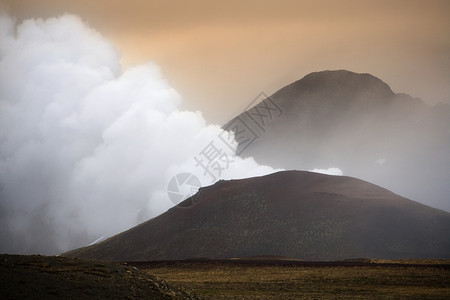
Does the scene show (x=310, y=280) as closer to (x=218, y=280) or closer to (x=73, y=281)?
(x=218, y=280)

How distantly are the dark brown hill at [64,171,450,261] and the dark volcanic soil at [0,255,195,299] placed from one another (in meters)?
49.7

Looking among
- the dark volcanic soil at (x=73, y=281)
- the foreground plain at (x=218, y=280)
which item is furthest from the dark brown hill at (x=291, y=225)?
the dark volcanic soil at (x=73, y=281)

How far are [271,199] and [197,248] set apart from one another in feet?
66.1

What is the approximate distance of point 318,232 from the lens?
286ft

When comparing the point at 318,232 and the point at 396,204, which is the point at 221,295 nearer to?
the point at 318,232

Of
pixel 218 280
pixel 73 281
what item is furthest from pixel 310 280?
pixel 73 281

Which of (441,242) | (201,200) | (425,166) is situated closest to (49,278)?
(441,242)

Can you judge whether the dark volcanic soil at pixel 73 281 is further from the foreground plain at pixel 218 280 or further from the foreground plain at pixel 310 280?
the foreground plain at pixel 310 280

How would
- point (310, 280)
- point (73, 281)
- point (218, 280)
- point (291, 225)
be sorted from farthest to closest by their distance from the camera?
point (291, 225)
point (218, 280)
point (310, 280)
point (73, 281)

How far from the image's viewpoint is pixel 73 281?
29516 mm

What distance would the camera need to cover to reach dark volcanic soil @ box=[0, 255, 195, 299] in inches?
1070

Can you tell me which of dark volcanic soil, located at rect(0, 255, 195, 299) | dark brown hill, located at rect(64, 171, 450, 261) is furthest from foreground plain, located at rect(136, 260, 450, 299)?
dark brown hill, located at rect(64, 171, 450, 261)

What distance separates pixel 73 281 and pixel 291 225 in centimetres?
6611

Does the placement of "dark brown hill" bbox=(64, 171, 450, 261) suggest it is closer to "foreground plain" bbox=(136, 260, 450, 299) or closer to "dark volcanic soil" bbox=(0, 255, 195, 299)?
"foreground plain" bbox=(136, 260, 450, 299)
